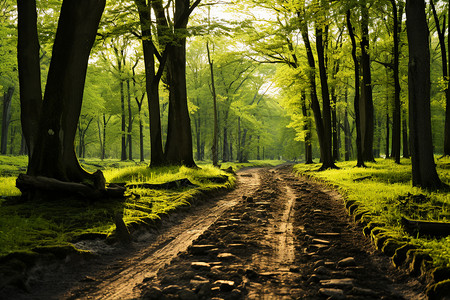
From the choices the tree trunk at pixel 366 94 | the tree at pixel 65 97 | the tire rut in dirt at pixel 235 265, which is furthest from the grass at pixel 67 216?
the tree trunk at pixel 366 94

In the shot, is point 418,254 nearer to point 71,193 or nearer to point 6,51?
point 71,193

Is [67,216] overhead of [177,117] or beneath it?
beneath

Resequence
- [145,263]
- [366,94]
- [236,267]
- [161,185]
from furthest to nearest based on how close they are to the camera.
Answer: [366,94] < [161,185] < [145,263] < [236,267]

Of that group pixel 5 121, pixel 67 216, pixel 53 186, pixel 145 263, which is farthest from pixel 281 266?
pixel 5 121

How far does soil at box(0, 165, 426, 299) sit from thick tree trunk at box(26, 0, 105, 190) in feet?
9.42

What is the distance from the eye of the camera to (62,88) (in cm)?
650

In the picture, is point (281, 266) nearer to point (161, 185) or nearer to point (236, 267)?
point (236, 267)

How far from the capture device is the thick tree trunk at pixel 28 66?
746 centimetres

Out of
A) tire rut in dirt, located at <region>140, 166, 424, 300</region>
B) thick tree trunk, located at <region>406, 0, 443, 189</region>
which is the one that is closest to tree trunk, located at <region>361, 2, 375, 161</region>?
thick tree trunk, located at <region>406, 0, 443, 189</region>

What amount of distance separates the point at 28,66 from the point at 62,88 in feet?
6.25

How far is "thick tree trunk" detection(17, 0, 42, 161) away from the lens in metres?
7.46

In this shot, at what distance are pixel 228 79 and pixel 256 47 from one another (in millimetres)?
14243

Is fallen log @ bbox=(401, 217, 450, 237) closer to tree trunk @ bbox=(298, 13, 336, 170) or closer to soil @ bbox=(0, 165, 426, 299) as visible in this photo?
soil @ bbox=(0, 165, 426, 299)

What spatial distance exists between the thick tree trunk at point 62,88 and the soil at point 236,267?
2872 millimetres
